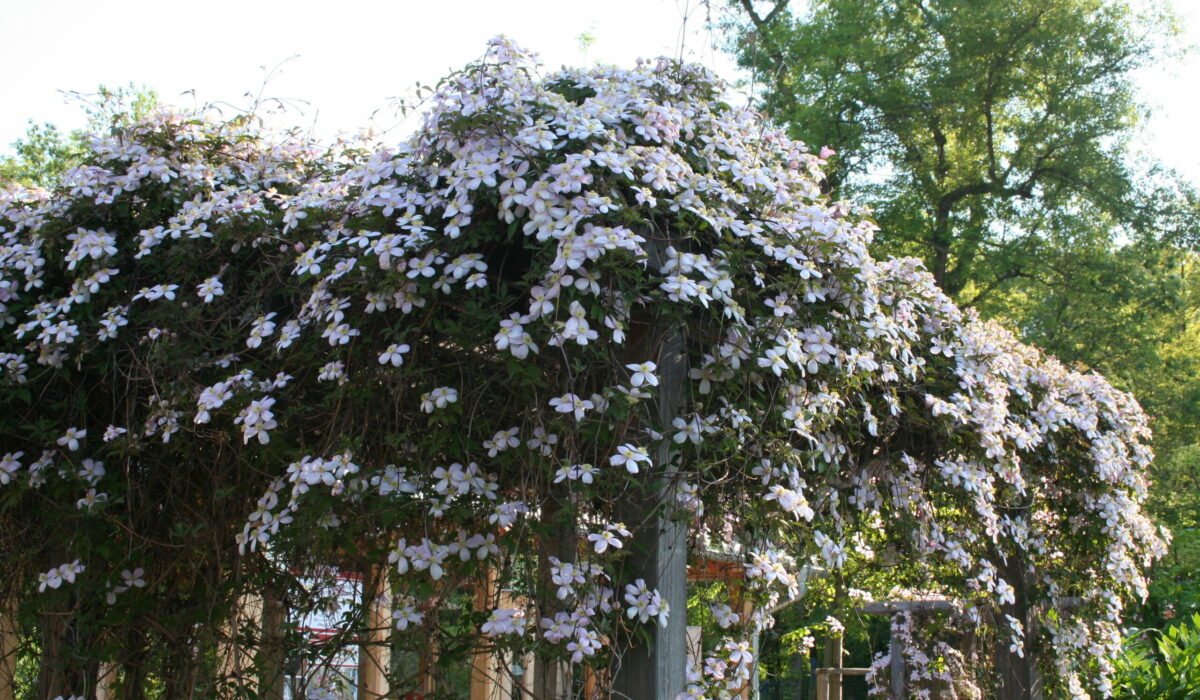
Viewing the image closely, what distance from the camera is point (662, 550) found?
2.21 m

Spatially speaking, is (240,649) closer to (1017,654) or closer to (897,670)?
(1017,654)

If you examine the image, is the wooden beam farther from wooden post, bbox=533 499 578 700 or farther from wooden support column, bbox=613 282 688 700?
wooden post, bbox=533 499 578 700

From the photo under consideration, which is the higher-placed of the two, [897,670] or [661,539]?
[661,539]

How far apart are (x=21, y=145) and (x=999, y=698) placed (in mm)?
16366

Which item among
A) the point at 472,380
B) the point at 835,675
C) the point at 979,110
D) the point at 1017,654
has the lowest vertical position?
the point at 835,675

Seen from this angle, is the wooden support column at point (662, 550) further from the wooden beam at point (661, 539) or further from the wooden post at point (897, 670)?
the wooden post at point (897, 670)

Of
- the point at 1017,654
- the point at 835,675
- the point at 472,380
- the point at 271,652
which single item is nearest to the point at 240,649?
the point at 271,652

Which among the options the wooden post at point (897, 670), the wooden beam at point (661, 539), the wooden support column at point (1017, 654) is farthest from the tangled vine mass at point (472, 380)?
the wooden post at point (897, 670)

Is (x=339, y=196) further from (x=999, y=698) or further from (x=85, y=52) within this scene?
(x=85, y=52)

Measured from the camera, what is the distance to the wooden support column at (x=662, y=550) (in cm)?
217

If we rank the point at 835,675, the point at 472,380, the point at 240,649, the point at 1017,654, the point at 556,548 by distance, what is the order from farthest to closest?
1. the point at 835,675
2. the point at 1017,654
3. the point at 240,649
4. the point at 556,548
5. the point at 472,380

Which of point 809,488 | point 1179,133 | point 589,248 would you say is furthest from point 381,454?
Answer: point 1179,133

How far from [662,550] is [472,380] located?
0.57 m

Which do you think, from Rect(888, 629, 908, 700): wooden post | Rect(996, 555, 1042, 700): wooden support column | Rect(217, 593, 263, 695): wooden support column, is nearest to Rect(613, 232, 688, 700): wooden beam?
Rect(217, 593, 263, 695): wooden support column
